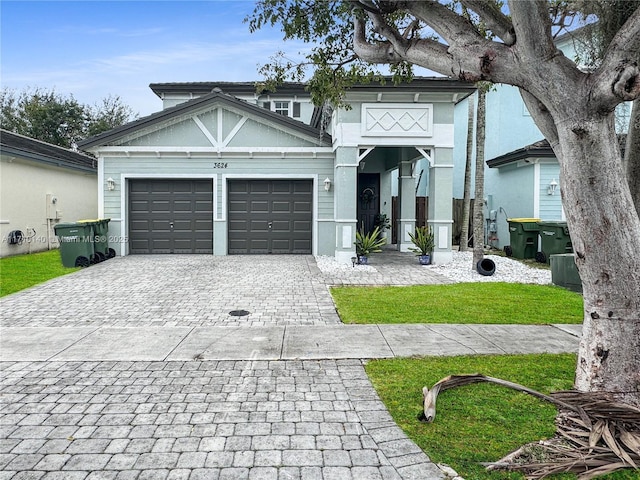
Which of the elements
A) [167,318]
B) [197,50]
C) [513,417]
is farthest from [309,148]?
[513,417]

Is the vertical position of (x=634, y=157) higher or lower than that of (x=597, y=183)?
higher

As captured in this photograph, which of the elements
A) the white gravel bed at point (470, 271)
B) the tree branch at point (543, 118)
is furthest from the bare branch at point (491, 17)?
the white gravel bed at point (470, 271)

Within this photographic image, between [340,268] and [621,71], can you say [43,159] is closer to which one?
[340,268]

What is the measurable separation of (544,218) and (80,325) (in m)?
13.5

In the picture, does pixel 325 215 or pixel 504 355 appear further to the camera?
pixel 325 215

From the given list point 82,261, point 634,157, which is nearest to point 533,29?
point 634,157

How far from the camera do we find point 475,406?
3.66 meters

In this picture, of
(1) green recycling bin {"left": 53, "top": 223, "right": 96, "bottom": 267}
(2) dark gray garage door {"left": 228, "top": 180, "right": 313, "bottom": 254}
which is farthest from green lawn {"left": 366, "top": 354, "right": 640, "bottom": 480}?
(2) dark gray garage door {"left": 228, "top": 180, "right": 313, "bottom": 254}

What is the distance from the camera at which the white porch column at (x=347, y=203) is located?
1259 cm

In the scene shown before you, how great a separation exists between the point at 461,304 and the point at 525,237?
7.06m

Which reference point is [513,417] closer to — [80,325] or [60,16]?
[80,325]

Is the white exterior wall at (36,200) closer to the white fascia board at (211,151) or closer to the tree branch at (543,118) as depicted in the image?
the white fascia board at (211,151)

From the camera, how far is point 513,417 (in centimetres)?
347

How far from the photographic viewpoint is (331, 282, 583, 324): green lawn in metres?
6.72
